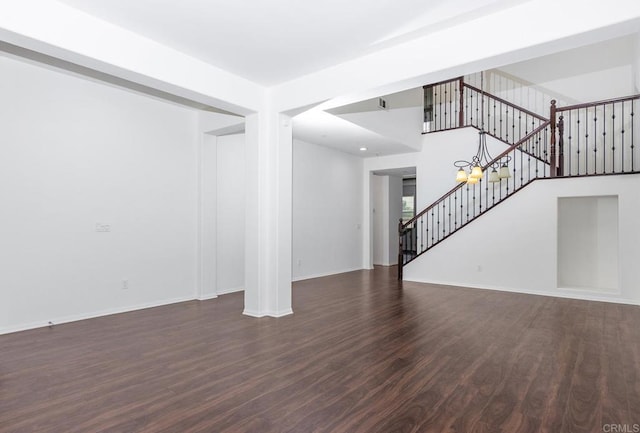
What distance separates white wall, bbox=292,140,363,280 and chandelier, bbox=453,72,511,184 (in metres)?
2.72

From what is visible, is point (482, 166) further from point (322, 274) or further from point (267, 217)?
point (267, 217)

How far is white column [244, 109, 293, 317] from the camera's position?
16.6 feet

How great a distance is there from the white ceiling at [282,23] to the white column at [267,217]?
1.08 metres

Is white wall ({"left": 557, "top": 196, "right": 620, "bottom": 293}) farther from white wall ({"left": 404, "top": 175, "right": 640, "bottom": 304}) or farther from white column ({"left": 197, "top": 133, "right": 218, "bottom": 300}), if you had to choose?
white column ({"left": 197, "top": 133, "right": 218, "bottom": 300})

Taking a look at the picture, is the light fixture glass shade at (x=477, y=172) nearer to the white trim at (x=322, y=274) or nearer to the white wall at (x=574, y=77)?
the white trim at (x=322, y=274)

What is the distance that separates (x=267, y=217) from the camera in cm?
511

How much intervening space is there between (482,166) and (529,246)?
210cm

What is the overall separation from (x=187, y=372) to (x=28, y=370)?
140cm

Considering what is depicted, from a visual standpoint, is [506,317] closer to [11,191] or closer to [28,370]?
[28,370]

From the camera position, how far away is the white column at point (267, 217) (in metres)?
5.05

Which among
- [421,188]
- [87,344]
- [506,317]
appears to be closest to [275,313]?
[87,344]

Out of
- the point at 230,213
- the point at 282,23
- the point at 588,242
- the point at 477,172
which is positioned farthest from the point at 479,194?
the point at 282,23

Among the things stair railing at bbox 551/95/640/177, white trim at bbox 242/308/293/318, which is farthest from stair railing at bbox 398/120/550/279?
white trim at bbox 242/308/293/318

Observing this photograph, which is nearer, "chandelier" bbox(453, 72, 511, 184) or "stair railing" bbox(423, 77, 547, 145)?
"chandelier" bbox(453, 72, 511, 184)
